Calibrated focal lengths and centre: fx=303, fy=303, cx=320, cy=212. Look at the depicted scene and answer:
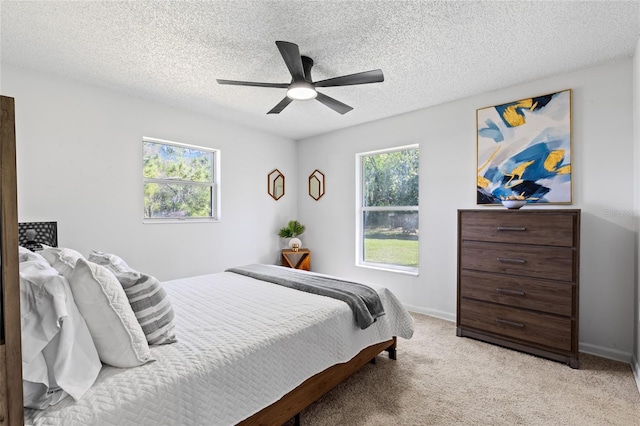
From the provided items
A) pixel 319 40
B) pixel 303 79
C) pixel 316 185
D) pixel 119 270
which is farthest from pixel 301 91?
pixel 316 185

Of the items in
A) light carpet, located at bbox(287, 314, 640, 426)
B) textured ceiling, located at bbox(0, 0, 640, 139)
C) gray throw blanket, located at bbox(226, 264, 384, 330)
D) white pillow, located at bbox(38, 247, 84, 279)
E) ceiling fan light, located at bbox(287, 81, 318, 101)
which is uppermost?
textured ceiling, located at bbox(0, 0, 640, 139)

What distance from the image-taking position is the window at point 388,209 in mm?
3926

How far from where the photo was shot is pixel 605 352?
2549mm

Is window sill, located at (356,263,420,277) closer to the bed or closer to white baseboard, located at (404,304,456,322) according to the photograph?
white baseboard, located at (404,304,456,322)

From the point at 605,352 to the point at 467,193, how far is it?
1775mm

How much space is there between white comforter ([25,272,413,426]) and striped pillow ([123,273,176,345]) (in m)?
0.06

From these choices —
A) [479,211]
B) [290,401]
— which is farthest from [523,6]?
[290,401]

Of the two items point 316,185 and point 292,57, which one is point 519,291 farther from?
point 316,185

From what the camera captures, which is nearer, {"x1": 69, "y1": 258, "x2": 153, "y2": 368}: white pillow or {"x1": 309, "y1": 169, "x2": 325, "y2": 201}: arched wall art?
{"x1": 69, "y1": 258, "x2": 153, "y2": 368}: white pillow

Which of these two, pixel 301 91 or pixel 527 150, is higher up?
pixel 301 91

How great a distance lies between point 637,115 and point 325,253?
12.0ft

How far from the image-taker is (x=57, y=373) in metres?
1.01

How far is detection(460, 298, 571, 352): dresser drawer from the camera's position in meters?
2.41

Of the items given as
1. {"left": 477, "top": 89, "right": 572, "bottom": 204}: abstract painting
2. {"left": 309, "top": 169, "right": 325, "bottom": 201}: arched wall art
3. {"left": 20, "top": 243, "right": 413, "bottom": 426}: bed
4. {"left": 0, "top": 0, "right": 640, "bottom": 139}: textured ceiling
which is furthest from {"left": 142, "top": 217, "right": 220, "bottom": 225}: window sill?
{"left": 477, "top": 89, "right": 572, "bottom": 204}: abstract painting
